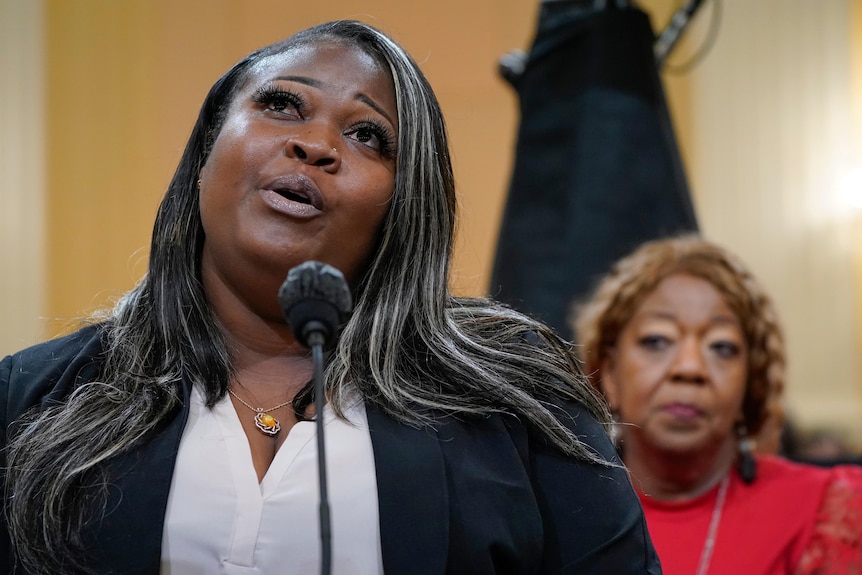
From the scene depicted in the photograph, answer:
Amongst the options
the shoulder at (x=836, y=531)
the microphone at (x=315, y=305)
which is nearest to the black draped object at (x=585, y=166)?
the shoulder at (x=836, y=531)

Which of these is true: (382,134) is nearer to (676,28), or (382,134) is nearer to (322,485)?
(322,485)

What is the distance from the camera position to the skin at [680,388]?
2.60m

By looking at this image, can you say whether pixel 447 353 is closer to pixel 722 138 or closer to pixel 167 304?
pixel 167 304

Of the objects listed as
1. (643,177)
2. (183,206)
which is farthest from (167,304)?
(643,177)

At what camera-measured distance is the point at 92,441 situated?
1441 millimetres

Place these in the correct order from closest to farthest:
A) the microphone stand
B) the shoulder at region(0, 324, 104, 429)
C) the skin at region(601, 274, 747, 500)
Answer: the microphone stand < the shoulder at region(0, 324, 104, 429) < the skin at region(601, 274, 747, 500)

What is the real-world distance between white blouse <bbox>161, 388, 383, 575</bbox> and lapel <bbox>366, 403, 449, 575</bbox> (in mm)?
16

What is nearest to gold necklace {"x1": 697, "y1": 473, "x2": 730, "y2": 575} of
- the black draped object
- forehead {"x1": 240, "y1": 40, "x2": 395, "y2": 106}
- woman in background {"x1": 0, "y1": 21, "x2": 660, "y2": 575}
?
the black draped object

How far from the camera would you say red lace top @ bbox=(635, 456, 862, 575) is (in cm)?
242

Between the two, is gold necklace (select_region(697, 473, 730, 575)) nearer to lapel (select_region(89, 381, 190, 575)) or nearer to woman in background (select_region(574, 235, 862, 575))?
woman in background (select_region(574, 235, 862, 575))

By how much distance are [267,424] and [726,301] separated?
4.76 ft

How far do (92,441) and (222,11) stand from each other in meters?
4.72

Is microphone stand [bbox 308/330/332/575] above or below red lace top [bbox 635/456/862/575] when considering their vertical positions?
above

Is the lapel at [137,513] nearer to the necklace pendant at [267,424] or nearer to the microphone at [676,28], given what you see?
the necklace pendant at [267,424]
